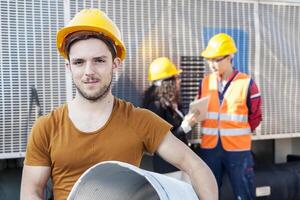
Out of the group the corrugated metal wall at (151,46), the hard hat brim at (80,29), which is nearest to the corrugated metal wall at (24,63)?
the corrugated metal wall at (151,46)

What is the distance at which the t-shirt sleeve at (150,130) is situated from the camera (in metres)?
1.55

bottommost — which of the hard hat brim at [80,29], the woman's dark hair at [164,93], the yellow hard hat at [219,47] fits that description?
the woman's dark hair at [164,93]

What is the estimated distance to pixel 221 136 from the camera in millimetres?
3648

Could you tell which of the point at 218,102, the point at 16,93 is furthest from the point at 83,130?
the point at 218,102

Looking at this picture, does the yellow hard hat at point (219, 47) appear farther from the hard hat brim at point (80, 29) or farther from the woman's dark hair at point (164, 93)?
the hard hat brim at point (80, 29)

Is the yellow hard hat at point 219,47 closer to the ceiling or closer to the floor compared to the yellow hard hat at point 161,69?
closer to the ceiling

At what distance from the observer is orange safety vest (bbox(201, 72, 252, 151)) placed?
3.61 metres

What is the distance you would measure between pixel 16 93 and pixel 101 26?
7.00 feet

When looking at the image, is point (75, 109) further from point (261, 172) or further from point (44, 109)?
point (261, 172)

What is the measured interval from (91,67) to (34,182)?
46 centimetres

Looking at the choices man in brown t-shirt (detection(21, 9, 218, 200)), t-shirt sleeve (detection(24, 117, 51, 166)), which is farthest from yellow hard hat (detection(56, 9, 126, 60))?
t-shirt sleeve (detection(24, 117, 51, 166))

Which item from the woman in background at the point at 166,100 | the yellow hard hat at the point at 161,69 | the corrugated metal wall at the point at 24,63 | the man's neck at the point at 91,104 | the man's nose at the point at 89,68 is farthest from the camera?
the yellow hard hat at the point at 161,69

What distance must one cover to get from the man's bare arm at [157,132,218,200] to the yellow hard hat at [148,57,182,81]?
83.2 inches

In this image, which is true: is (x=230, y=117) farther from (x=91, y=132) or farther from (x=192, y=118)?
(x=91, y=132)
